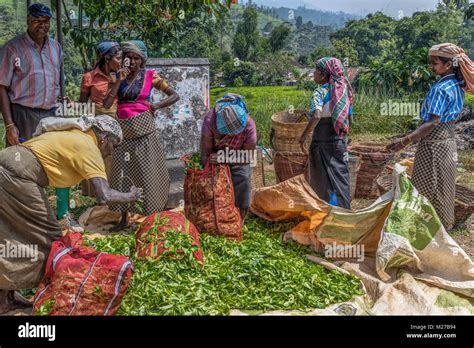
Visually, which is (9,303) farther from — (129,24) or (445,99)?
(129,24)

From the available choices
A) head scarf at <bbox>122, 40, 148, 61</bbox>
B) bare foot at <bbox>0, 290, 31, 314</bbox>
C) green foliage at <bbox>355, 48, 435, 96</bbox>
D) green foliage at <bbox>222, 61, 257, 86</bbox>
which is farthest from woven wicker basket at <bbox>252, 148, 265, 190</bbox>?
green foliage at <bbox>222, 61, 257, 86</bbox>

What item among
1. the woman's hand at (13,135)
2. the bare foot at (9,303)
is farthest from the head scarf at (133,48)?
the bare foot at (9,303)

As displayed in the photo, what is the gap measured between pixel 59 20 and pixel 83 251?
3.24 m

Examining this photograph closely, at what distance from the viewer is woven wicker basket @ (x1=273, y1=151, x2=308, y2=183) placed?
6254 millimetres

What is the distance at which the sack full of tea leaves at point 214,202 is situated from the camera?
453 cm

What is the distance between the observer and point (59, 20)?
5.70 meters

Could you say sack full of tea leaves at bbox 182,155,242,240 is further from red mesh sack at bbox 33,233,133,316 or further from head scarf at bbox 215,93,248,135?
red mesh sack at bbox 33,233,133,316

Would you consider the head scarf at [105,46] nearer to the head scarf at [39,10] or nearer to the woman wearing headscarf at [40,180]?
the head scarf at [39,10]

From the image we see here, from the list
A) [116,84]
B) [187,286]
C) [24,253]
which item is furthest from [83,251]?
[116,84]

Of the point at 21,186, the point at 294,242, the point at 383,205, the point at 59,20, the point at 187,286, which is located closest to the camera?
the point at 21,186

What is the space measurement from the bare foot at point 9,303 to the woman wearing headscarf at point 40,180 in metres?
0.02

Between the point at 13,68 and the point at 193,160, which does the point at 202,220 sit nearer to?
the point at 193,160
